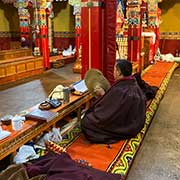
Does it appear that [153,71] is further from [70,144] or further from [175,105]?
[70,144]

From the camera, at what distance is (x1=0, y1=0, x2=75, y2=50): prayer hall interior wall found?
1095cm

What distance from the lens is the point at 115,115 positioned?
282cm

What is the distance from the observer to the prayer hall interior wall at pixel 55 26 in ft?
35.9

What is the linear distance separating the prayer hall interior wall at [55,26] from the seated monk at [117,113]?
339 inches

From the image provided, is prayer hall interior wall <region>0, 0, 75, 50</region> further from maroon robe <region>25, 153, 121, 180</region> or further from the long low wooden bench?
maroon robe <region>25, 153, 121, 180</region>

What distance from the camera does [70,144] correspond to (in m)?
2.84

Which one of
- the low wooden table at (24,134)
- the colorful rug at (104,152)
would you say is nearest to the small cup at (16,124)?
the low wooden table at (24,134)

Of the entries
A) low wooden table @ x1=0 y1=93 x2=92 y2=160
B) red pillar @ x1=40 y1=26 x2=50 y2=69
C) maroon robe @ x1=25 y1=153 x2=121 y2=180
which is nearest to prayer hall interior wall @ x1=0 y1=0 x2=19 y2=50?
red pillar @ x1=40 y1=26 x2=50 y2=69

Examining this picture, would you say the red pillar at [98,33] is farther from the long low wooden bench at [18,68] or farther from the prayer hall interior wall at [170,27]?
the prayer hall interior wall at [170,27]

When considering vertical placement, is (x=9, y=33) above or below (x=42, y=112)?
above

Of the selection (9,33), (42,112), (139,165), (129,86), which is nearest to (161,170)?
(139,165)

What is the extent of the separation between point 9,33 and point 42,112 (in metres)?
9.48

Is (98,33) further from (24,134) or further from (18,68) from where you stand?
(18,68)

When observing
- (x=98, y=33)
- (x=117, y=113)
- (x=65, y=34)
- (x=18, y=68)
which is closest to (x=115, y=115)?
(x=117, y=113)
